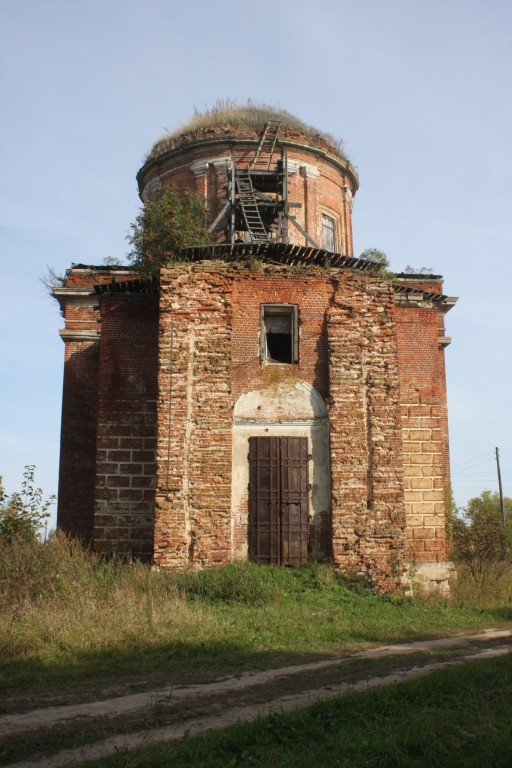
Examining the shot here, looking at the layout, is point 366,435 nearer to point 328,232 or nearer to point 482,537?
point 482,537

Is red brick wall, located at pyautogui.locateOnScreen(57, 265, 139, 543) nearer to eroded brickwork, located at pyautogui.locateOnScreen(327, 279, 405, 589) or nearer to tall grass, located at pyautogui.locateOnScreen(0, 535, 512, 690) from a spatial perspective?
tall grass, located at pyautogui.locateOnScreen(0, 535, 512, 690)

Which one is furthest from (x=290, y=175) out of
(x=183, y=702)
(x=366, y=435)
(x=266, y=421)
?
(x=183, y=702)

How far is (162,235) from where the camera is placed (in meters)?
16.1

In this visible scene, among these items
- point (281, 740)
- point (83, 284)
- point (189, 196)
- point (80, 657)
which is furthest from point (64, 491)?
point (281, 740)

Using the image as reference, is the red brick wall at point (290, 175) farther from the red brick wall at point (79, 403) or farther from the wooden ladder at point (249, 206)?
the red brick wall at point (79, 403)

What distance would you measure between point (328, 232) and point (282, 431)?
39.8 feet

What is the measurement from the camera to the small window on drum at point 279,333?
15.1m

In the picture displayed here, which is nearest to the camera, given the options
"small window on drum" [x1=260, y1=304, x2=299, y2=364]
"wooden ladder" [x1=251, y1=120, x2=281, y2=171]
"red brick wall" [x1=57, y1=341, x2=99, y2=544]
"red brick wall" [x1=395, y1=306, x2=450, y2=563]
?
"small window on drum" [x1=260, y1=304, x2=299, y2=364]

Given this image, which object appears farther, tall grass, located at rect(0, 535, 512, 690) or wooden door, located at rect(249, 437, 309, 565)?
wooden door, located at rect(249, 437, 309, 565)

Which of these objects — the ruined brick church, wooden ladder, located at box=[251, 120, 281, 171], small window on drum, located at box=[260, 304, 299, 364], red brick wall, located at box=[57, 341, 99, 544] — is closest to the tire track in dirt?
the ruined brick church

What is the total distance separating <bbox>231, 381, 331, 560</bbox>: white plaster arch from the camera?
14.2 metres

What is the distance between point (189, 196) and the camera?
17.8 m

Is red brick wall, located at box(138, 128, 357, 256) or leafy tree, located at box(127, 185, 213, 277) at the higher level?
red brick wall, located at box(138, 128, 357, 256)

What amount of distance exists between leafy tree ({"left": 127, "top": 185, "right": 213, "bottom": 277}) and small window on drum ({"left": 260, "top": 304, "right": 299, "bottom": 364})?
2.20m
